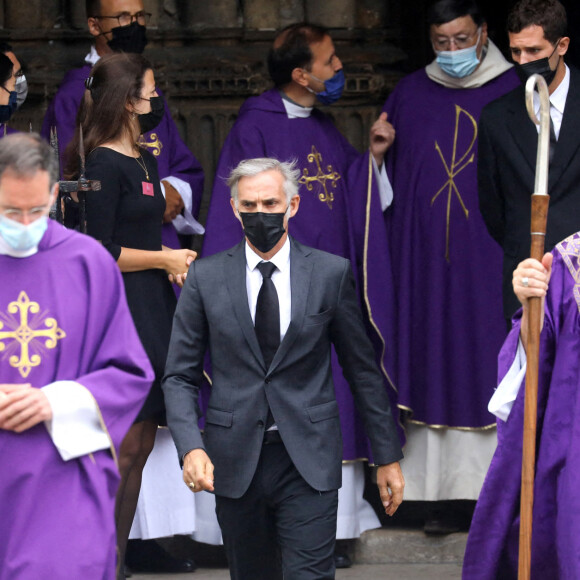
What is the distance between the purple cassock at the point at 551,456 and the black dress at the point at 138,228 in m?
1.30

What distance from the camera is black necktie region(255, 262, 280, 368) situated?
503 cm

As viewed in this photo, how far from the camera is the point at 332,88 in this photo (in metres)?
6.65

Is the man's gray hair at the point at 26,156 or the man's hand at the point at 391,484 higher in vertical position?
the man's gray hair at the point at 26,156

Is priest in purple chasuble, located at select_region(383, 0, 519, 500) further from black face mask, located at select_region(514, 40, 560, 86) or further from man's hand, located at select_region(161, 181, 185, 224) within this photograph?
man's hand, located at select_region(161, 181, 185, 224)

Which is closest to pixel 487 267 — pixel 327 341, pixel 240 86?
pixel 240 86

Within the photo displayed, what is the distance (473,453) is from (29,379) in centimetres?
300

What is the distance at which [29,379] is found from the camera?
434cm

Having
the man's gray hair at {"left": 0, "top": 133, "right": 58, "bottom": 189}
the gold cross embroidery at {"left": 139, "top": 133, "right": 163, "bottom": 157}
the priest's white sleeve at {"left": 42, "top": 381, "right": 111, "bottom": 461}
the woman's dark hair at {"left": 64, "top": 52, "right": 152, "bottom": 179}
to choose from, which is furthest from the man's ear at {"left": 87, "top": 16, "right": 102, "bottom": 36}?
the priest's white sleeve at {"left": 42, "top": 381, "right": 111, "bottom": 461}

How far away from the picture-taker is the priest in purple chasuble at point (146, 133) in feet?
21.0

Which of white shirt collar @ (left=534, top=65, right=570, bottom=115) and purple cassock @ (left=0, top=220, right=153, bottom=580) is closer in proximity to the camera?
purple cassock @ (left=0, top=220, right=153, bottom=580)

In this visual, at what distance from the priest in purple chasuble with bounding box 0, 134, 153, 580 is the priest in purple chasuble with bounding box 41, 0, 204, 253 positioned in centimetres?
199

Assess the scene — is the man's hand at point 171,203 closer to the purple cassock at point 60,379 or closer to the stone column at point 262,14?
the stone column at point 262,14

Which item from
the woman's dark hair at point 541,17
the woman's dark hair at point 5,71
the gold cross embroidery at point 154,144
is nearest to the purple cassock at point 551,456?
the woman's dark hair at point 541,17

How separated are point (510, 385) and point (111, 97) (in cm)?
177
